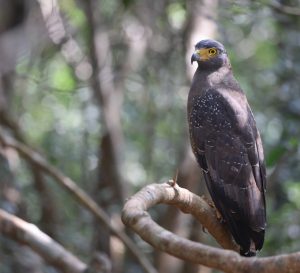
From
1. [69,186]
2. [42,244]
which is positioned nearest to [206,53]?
[69,186]

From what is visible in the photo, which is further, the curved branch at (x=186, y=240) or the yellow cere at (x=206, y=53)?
the yellow cere at (x=206, y=53)

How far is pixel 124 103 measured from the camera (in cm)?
929

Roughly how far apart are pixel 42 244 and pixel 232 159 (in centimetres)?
155

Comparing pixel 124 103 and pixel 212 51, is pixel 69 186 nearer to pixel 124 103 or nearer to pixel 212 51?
pixel 212 51

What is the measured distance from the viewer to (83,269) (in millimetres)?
5633

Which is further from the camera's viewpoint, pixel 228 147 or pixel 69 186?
pixel 69 186

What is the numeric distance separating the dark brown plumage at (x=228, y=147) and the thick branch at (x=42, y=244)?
4.10 ft

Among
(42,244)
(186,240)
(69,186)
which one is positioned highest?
(186,240)

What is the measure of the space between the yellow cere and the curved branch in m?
1.51

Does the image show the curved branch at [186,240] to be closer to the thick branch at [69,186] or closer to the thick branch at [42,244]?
the thick branch at [42,244]

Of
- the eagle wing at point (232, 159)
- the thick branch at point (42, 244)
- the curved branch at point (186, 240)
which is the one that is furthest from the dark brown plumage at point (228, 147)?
the thick branch at point (42, 244)

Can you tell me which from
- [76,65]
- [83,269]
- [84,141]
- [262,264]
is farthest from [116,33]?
[262,264]

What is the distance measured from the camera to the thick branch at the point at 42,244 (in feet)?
18.5

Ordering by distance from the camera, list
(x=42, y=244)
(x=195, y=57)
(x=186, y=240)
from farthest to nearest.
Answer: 1. (x=42, y=244)
2. (x=195, y=57)
3. (x=186, y=240)
